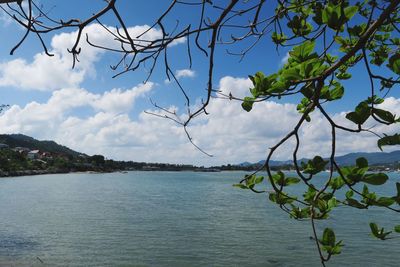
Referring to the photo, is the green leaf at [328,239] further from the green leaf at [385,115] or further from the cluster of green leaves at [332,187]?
the green leaf at [385,115]

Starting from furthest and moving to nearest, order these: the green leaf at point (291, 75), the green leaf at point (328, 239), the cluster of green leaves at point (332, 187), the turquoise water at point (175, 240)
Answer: the turquoise water at point (175, 240) → the green leaf at point (328, 239) → the cluster of green leaves at point (332, 187) → the green leaf at point (291, 75)

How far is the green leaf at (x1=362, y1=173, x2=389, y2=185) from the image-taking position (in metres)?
1.30

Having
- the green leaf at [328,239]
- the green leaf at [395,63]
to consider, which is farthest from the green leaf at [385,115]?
the green leaf at [328,239]

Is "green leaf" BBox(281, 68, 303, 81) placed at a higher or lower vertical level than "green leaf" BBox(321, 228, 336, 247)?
higher

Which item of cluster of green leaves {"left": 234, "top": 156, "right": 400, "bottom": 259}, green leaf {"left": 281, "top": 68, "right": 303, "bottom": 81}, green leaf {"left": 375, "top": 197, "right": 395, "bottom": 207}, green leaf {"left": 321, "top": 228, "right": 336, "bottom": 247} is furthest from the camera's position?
green leaf {"left": 321, "top": 228, "right": 336, "bottom": 247}

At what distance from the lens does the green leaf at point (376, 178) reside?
4.25 ft

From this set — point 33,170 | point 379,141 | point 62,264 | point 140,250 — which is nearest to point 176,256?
point 140,250

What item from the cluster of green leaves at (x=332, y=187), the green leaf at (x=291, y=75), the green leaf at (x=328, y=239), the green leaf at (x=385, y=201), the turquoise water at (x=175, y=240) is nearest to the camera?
the green leaf at (x=291, y=75)

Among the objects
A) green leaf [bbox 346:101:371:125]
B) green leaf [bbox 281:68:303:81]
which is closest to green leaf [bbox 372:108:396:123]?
green leaf [bbox 346:101:371:125]

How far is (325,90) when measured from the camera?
142 centimetres

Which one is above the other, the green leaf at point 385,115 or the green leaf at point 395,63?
the green leaf at point 395,63

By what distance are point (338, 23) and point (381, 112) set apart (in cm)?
30

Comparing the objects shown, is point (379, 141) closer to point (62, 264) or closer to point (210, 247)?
point (62, 264)

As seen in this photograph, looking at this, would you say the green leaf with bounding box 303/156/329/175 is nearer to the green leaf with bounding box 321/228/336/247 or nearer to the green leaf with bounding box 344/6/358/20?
the green leaf with bounding box 321/228/336/247
